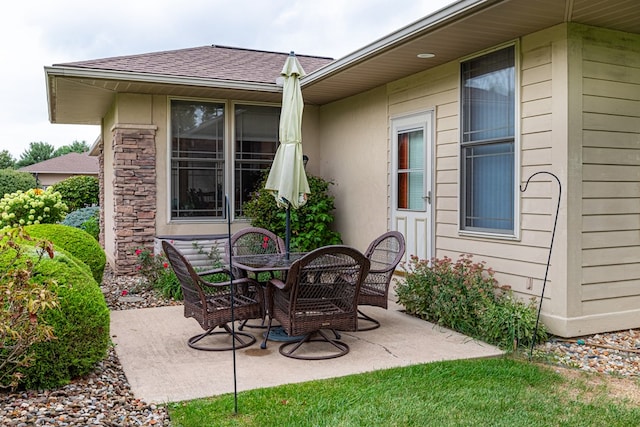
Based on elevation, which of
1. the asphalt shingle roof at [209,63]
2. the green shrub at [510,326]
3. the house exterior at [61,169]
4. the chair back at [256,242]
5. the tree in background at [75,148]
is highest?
the tree in background at [75,148]

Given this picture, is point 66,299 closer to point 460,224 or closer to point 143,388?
point 143,388

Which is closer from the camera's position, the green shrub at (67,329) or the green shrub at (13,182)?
the green shrub at (67,329)

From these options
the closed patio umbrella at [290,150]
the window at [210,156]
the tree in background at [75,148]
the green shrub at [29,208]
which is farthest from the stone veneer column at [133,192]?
the tree in background at [75,148]

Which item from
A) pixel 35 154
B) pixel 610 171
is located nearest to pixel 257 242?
pixel 610 171

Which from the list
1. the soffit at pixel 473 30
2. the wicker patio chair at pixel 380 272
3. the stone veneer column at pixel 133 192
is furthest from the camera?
the stone veneer column at pixel 133 192

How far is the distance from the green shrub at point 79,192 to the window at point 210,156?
11.0 meters

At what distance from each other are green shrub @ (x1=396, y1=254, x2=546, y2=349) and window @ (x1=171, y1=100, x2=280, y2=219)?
3714 millimetres

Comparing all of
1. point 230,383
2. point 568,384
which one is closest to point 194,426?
point 230,383

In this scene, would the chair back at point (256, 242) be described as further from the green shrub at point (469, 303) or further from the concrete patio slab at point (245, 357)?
the green shrub at point (469, 303)

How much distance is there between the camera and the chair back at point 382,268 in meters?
5.30

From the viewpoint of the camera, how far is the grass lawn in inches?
124

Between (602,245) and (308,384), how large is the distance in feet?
10.1

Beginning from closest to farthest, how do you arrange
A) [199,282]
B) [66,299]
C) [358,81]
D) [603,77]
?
1. [66,299]
2. [199,282]
3. [603,77]
4. [358,81]

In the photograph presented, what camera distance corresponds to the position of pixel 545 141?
512 cm
